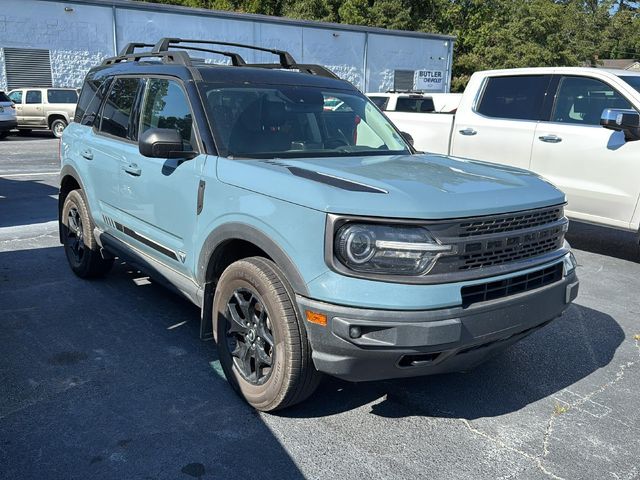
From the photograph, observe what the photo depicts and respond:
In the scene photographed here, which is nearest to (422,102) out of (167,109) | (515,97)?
(515,97)

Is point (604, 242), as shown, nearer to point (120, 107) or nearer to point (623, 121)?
point (623, 121)

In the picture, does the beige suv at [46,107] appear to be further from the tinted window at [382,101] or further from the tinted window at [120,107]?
the tinted window at [120,107]

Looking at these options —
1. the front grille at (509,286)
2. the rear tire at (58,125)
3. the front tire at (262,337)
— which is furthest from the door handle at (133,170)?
the rear tire at (58,125)

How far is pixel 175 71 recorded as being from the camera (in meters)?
4.14

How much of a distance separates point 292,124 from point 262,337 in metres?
1.54

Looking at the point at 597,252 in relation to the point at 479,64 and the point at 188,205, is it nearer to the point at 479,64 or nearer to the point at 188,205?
the point at 188,205

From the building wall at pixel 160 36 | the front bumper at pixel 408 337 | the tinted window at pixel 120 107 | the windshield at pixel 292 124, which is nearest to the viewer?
the front bumper at pixel 408 337

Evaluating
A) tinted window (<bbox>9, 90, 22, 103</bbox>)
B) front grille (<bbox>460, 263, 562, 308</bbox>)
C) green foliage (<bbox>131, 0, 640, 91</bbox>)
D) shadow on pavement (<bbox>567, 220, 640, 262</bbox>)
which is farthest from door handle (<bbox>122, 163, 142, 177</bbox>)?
green foliage (<bbox>131, 0, 640, 91</bbox>)

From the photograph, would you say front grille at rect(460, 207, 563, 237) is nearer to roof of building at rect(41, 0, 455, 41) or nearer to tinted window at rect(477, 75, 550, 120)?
tinted window at rect(477, 75, 550, 120)

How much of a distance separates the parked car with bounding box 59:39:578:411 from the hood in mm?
11

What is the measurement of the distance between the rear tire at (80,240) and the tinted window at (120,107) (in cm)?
80

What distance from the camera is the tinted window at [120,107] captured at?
467 centimetres

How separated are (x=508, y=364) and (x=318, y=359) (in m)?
1.80

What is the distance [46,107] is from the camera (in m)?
21.7
